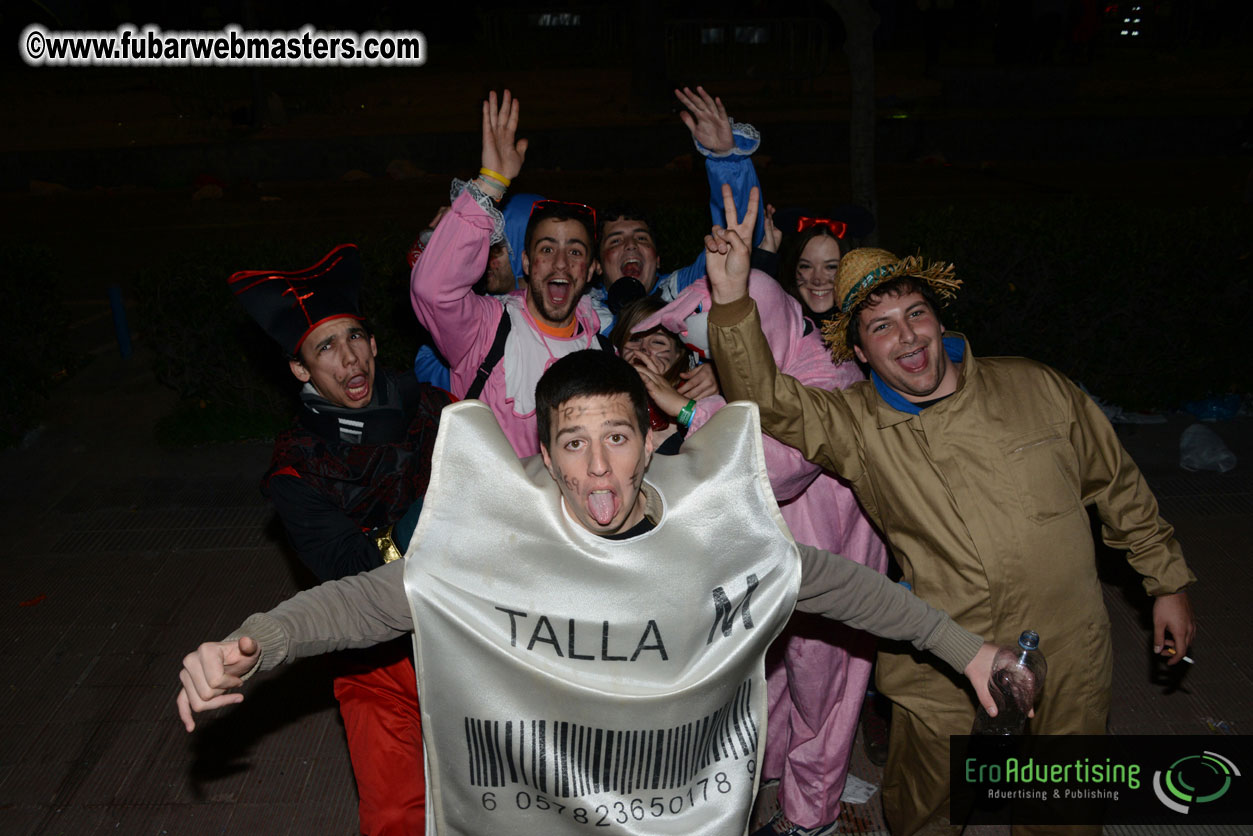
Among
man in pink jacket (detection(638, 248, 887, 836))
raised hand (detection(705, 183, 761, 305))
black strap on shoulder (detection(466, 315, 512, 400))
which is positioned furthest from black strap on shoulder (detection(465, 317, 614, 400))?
raised hand (detection(705, 183, 761, 305))

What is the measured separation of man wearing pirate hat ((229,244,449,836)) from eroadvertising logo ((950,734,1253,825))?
1821 mm

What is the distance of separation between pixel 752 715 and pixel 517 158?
211 centimetres

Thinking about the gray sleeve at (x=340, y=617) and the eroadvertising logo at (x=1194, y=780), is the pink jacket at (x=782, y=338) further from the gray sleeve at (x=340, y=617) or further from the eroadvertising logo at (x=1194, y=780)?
the eroadvertising logo at (x=1194, y=780)

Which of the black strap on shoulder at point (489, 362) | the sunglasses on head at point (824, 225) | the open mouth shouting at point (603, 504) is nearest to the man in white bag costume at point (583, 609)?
the open mouth shouting at point (603, 504)

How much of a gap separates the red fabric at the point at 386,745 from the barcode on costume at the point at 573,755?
59 cm

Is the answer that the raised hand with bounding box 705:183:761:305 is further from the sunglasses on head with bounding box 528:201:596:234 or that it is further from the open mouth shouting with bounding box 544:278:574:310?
the sunglasses on head with bounding box 528:201:596:234

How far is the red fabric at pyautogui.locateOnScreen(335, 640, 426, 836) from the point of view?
3166 millimetres

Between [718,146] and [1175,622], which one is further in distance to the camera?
[718,146]

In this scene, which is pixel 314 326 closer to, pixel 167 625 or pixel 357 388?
pixel 357 388

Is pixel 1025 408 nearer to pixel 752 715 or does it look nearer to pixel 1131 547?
pixel 1131 547

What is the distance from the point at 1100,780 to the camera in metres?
3.48

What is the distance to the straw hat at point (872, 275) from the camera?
10.4ft

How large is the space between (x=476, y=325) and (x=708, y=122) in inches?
52.5

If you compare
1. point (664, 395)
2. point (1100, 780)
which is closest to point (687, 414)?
point (664, 395)
